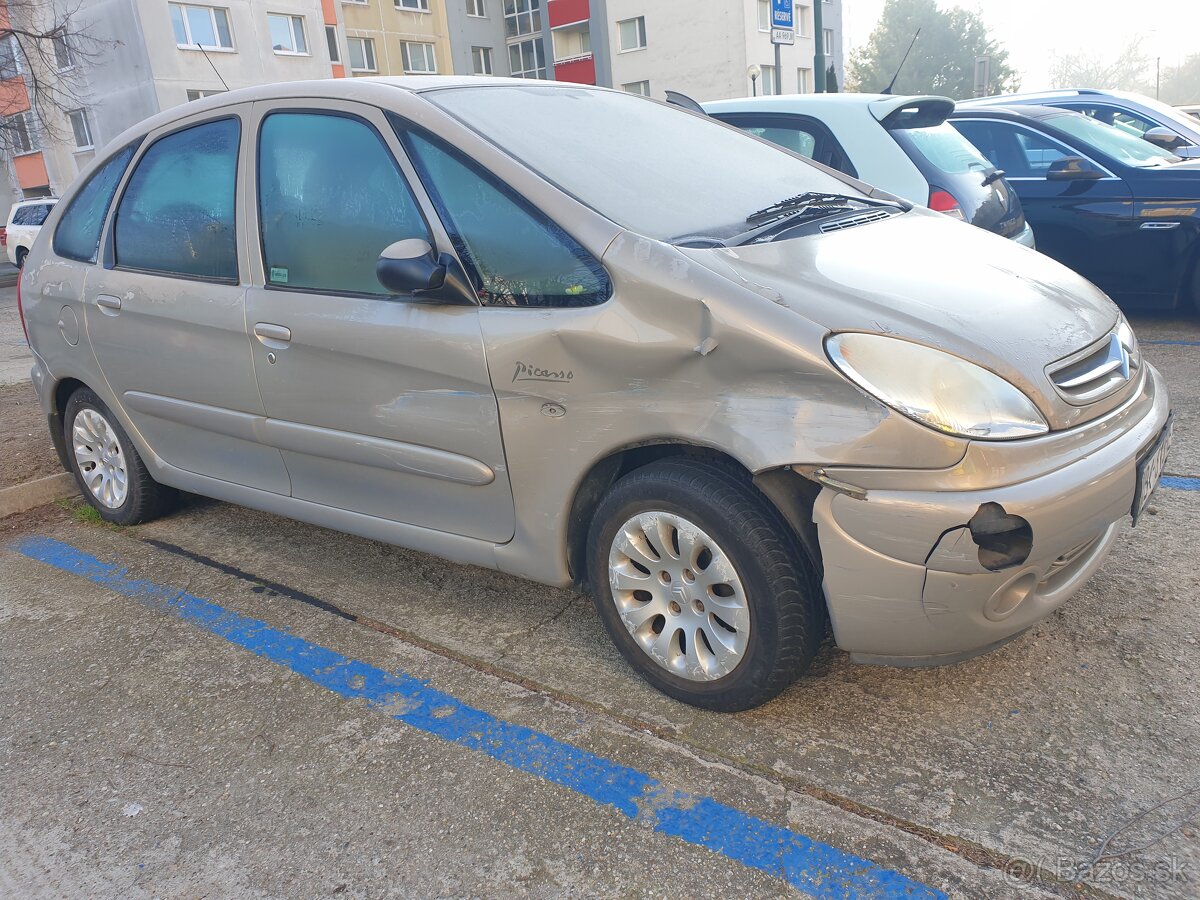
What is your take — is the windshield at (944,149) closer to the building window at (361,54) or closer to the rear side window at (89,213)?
the rear side window at (89,213)

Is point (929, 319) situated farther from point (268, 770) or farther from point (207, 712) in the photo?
point (207, 712)

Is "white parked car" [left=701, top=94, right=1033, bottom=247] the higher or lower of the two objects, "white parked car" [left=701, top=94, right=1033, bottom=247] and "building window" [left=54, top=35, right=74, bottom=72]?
the lower

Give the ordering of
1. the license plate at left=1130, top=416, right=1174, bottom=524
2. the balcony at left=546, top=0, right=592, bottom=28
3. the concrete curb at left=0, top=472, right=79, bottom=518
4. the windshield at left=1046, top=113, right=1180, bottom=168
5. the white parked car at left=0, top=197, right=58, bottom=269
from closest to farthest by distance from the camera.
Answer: the license plate at left=1130, top=416, right=1174, bottom=524, the concrete curb at left=0, top=472, right=79, bottom=518, the windshield at left=1046, top=113, right=1180, bottom=168, the white parked car at left=0, top=197, right=58, bottom=269, the balcony at left=546, top=0, right=592, bottom=28

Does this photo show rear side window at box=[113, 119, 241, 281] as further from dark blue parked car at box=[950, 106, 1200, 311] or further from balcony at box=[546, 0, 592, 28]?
balcony at box=[546, 0, 592, 28]

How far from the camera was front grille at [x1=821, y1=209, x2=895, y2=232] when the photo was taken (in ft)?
9.81

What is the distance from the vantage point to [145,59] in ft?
100

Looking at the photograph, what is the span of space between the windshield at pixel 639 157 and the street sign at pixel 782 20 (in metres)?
9.36

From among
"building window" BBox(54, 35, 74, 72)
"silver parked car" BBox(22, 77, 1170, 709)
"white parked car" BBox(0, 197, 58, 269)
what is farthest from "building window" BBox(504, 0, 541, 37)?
"silver parked car" BBox(22, 77, 1170, 709)

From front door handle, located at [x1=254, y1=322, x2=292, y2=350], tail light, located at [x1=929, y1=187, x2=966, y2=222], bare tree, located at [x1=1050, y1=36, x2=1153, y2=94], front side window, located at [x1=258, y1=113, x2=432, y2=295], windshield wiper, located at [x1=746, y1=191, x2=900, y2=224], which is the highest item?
front side window, located at [x1=258, y1=113, x2=432, y2=295]

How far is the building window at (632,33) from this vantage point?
39594 mm

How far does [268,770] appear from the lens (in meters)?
2.59

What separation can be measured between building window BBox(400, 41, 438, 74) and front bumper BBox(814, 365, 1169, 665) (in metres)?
41.8

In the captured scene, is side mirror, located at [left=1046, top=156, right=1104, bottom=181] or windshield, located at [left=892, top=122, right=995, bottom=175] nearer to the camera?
windshield, located at [left=892, top=122, right=995, bottom=175]

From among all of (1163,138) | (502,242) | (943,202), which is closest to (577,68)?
(1163,138)
